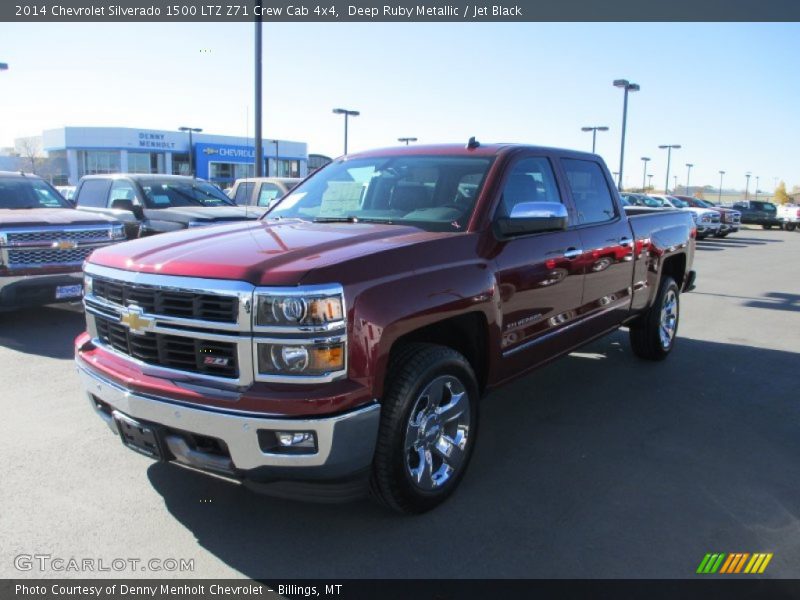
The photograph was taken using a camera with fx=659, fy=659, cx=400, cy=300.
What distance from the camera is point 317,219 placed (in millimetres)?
4328

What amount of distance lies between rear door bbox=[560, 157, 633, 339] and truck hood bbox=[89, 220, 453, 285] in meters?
1.67

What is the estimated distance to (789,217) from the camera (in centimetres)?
3916

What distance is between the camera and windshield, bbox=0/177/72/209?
Result: 8898mm

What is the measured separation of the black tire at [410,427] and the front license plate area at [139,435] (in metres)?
1.02

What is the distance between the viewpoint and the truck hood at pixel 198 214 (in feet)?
30.9

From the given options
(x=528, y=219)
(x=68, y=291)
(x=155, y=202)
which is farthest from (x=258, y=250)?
(x=155, y=202)

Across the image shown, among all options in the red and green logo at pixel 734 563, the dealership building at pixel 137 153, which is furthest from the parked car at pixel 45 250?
the dealership building at pixel 137 153

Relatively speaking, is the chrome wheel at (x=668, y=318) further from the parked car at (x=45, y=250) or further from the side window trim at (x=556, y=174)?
the parked car at (x=45, y=250)

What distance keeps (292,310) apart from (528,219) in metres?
1.66

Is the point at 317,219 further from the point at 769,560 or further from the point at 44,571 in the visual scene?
the point at 769,560

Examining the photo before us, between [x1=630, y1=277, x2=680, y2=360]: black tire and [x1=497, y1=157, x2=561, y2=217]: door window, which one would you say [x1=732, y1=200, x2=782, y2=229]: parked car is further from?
[x1=497, y1=157, x2=561, y2=217]: door window

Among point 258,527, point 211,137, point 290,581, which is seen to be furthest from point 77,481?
point 211,137

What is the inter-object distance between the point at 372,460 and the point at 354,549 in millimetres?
457

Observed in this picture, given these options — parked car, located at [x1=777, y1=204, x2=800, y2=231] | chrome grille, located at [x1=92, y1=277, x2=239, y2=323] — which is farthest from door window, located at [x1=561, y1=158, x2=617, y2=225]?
parked car, located at [x1=777, y1=204, x2=800, y2=231]
